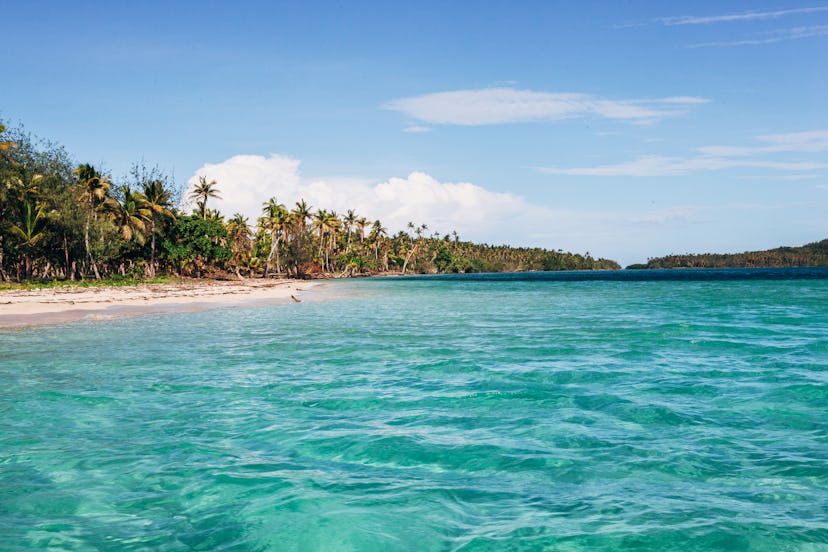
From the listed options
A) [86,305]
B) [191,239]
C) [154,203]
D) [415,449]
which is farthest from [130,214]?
[415,449]

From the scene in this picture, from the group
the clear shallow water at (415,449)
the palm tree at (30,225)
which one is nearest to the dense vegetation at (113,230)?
the palm tree at (30,225)

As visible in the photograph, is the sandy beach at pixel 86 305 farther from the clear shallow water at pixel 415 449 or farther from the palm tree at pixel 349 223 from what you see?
the palm tree at pixel 349 223

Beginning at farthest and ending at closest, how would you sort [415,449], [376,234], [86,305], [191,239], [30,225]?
[376,234] < [191,239] < [30,225] < [86,305] < [415,449]

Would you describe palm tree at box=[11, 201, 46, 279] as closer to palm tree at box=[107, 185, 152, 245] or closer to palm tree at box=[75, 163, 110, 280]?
palm tree at box=[75, 163, 110, 280]

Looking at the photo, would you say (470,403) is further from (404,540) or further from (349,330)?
(349,330)

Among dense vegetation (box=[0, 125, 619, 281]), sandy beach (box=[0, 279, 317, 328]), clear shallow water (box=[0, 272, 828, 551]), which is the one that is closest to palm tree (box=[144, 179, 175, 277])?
dense vegetation (box=[0, 125, 619, 281])

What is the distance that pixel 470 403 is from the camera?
10.5 meters

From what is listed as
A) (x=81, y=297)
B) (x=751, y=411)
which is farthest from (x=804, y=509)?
(x=81, y=297)

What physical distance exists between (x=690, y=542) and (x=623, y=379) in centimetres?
787

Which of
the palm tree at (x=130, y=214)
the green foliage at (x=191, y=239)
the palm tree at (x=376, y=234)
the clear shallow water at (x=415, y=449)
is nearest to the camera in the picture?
the clear shallow water at (x=415, y=449)

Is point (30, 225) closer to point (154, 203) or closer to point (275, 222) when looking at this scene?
point (154, 203)

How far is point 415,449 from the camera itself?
310 inches

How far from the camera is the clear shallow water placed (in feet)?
17.8

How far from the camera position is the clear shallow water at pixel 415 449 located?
542 cm
